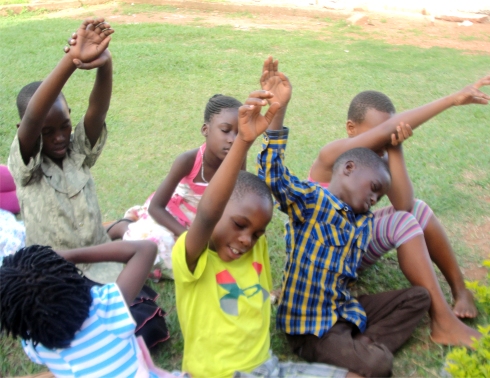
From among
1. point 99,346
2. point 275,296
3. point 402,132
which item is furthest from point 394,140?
point 99,346

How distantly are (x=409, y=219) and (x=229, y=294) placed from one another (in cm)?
111

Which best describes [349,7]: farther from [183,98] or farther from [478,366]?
[478,366]

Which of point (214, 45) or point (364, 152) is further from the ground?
point (364, 152)

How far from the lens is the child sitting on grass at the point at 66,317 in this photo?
174 centimetres

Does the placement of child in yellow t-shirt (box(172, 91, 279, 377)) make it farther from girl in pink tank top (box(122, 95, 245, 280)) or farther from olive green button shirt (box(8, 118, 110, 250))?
girl in pink tank top (box(122, 95, 245, 280))

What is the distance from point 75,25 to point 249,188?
29.7 feet

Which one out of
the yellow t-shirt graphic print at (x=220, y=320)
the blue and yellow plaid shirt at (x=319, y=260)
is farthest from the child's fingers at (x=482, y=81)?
the yellow t-shirt graphic print at (x=220, y=320)

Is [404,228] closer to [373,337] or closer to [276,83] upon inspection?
[373,337]

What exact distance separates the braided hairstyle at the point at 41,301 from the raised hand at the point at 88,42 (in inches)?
35.6

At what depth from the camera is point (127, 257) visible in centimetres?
221

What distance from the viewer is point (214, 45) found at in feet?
30.1

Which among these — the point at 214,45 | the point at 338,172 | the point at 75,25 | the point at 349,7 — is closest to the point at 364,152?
the point at 338,172

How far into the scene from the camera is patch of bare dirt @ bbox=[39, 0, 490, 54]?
34.3ft

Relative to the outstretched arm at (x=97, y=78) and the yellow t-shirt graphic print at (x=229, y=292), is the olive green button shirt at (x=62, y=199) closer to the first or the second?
the outstretched arm at (x=97, y=78)
